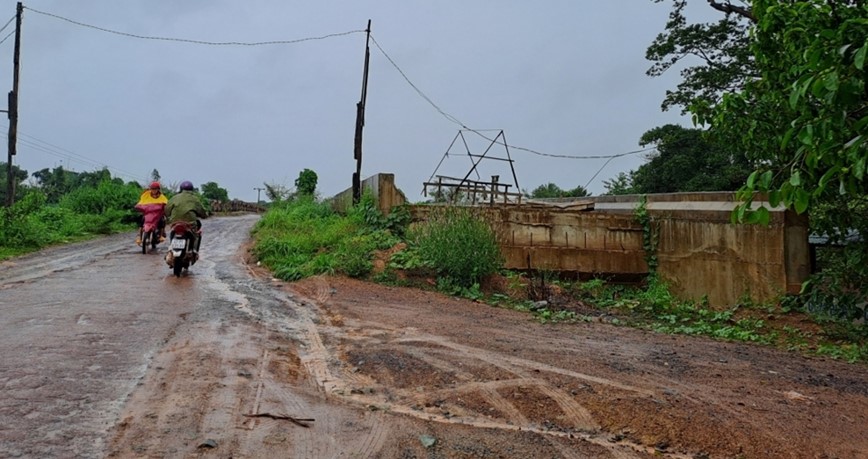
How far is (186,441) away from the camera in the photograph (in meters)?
3.05

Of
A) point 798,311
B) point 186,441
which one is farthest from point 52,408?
point 798,311

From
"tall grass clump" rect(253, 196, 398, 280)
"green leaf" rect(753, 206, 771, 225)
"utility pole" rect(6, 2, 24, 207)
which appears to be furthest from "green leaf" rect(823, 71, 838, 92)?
"utility pole" rect(6, 2, 24, 207)

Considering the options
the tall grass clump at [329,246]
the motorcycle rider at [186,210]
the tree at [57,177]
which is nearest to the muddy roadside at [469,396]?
the tall grass clump at [329,246]

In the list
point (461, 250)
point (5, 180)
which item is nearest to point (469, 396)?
point (461, 250)

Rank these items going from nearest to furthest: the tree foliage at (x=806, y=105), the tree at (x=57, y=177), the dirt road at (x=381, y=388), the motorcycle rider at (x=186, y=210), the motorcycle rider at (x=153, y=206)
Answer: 1. the tree foliage at (x=806, y=105)
2. the dirt road at (x=381, y=388)
3. the motorcycle rider at (x=186, y=210)
4. the motorcycle rider at (x=153, y=206)
5. the tree at (x=57, y=177)

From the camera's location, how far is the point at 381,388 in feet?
13.8

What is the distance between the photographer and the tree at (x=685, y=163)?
24.0m

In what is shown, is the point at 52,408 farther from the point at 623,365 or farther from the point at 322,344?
the point at 623,365

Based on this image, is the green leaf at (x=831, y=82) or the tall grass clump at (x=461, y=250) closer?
the green leaf at (x=831, y=82)

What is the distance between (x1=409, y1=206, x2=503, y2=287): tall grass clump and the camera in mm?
10164

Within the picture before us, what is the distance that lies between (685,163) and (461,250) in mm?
18795

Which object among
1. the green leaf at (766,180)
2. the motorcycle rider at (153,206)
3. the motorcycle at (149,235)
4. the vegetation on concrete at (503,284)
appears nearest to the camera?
the green leaf at (766,180)

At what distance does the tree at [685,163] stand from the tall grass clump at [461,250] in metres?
16.5

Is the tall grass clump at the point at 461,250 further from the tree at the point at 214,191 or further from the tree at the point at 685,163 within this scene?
the tree at the point at 214,191
